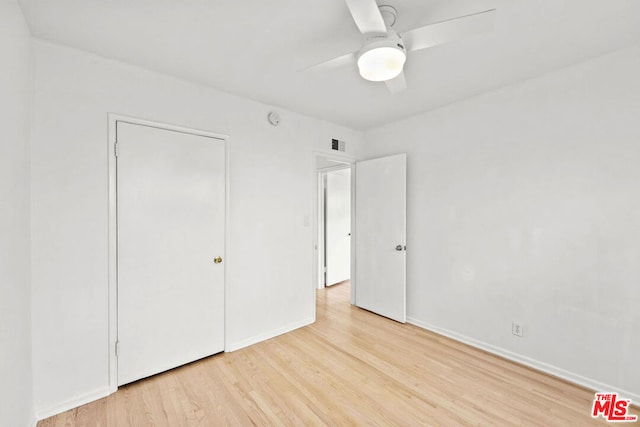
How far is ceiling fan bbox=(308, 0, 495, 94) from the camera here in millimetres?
1258

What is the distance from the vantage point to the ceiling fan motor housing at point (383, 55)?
1431 millimetres

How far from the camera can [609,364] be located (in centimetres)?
203

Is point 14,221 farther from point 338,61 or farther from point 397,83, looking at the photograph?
point 397,83

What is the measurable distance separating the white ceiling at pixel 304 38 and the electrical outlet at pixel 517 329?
6.93ft

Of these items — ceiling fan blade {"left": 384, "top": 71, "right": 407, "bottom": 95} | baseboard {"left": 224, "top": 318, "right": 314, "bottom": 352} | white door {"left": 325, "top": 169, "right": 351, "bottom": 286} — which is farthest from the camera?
white door {"left": 325, "top": 169, "right": 351, "bottom": 286}

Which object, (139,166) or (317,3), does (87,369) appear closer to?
(139,166)

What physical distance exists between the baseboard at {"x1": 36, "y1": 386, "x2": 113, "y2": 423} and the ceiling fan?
8.79 feet

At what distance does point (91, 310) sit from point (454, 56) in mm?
3136

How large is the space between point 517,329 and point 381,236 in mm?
1600

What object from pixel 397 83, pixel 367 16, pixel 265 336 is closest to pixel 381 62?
pixel 367 16

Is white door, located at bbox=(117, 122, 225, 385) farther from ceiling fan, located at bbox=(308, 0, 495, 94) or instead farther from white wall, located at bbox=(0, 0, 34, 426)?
ceiling fan, located at bbox=(308, 0, 495, 94)

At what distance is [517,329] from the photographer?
2479 mm

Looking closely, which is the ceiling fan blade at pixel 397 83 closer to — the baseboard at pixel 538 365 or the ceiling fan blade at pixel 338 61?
the ceiling fan blade at pixel 338 61

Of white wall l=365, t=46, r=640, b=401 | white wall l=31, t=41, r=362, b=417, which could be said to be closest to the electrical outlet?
white wall l=365, t=46, r=640, b=401
